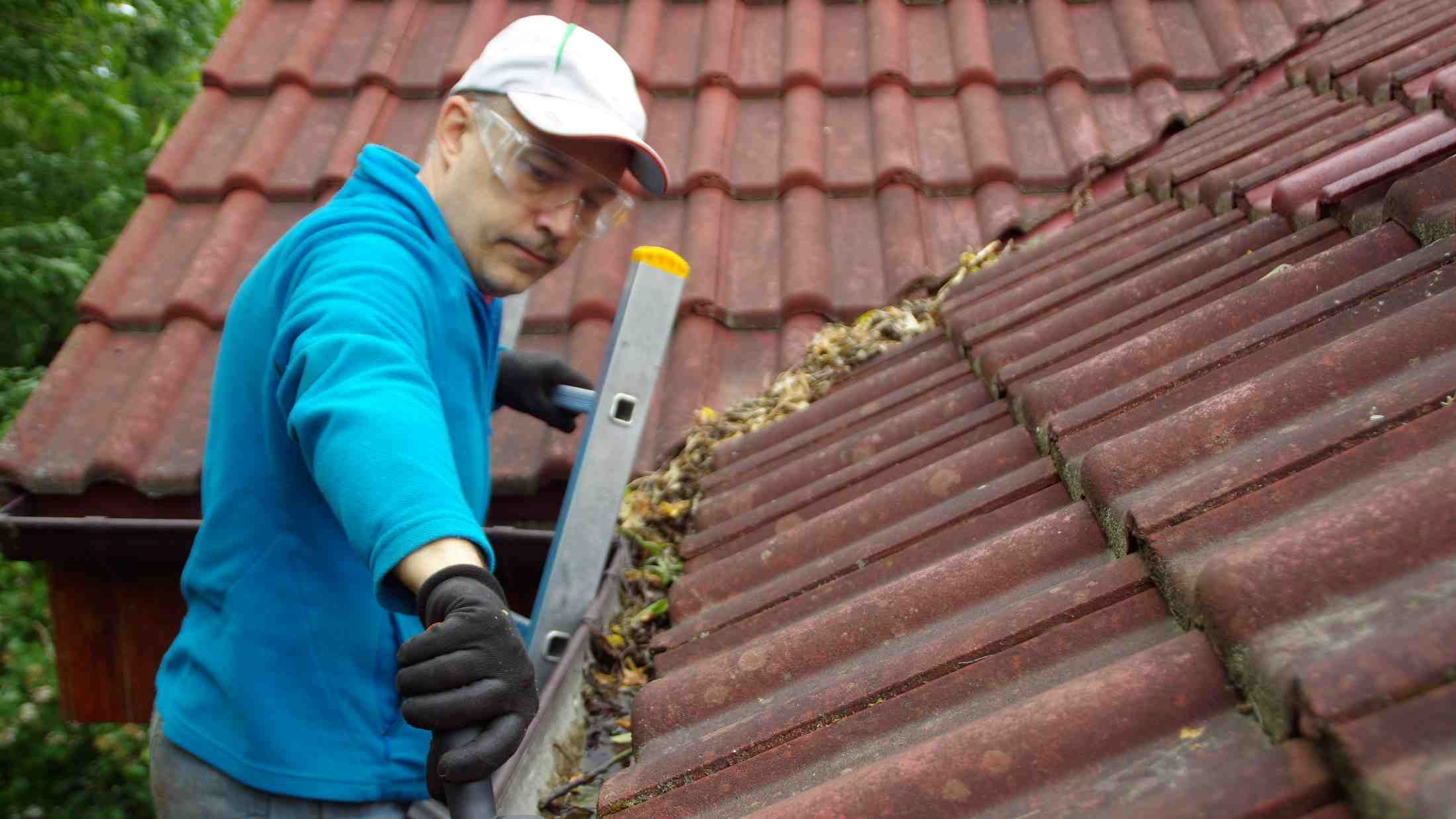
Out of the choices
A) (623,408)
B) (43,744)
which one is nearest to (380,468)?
(623,408)

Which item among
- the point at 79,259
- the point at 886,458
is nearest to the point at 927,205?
the point at 886,458

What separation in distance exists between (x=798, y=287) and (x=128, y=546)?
1.78 m

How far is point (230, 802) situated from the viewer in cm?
182

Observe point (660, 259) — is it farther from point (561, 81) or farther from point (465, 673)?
point (465, 673)

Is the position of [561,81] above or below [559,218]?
above

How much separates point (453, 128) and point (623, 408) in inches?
24.7

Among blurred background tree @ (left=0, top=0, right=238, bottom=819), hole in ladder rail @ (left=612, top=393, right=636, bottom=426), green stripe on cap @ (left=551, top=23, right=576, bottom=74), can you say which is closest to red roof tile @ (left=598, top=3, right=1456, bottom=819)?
hole in ladder rail @ (left=612, top=393, right=636, bottom=426)

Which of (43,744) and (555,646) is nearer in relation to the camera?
(555,646)

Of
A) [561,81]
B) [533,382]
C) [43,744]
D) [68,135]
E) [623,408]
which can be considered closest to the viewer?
[561,81]

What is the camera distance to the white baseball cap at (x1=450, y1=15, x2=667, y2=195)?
6.21ft

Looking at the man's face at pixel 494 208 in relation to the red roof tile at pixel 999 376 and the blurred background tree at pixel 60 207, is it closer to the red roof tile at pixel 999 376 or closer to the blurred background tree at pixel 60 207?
the red roof tile at pixel 999 376

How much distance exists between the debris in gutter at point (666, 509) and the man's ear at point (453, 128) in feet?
2.85

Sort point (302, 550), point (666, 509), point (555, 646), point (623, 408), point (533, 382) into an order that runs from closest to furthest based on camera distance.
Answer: point (302, 550), point (555, 646), point (623, 408), point (666, 509), point (533, 382)

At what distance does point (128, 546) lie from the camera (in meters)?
2.82
